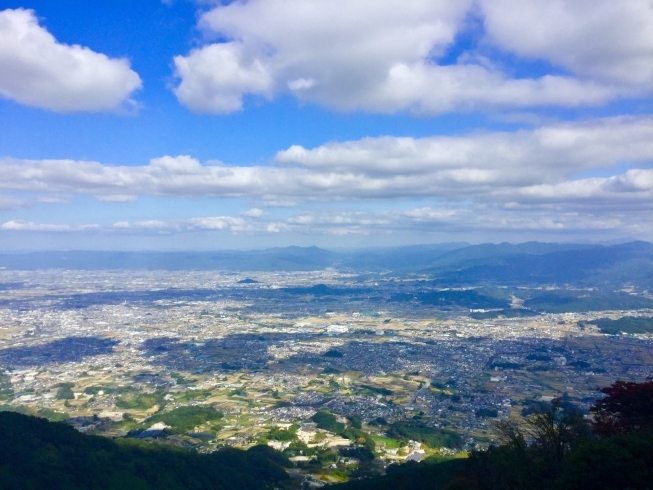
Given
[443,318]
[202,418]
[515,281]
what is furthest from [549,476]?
[515,281]

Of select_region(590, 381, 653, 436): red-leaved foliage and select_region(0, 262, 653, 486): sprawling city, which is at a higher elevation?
select_region(590, 381, 653, 436): red-leaved foliage

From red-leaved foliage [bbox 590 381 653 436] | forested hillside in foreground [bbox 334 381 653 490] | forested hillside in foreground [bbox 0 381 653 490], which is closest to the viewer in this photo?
forested hillside in foreground [bbox 334 381 653 490]

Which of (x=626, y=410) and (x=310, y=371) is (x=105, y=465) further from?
(x=310, y=371)

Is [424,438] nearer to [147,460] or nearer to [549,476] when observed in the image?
[147,460]

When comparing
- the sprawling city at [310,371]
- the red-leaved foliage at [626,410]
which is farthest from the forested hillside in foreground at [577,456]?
the sprawling city at [310,371]

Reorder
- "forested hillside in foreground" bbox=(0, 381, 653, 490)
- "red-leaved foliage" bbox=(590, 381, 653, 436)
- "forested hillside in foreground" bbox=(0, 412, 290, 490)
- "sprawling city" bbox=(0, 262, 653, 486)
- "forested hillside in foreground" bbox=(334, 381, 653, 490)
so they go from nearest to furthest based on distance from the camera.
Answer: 1. "forested hillside in foreground" bbox=(334, 381, 653, 490)
2. "forested hillside in foreground" bbox=(0, 381, 653, 490)
3. "red-leaved foliage" bbox=(590, 381, 653, 436)
4. "forested hillside in foreground" bbox=(0, 412, 290, 490)
5. "sprawling city" bbox=(0, 262, 653, 486)

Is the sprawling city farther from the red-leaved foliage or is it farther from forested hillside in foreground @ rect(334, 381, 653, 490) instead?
the red-leaved foliage

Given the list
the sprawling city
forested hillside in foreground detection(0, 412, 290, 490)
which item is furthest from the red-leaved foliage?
forested hillside in foreground detection(0, 412, 290, 490)

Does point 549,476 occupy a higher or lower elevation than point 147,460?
higher
